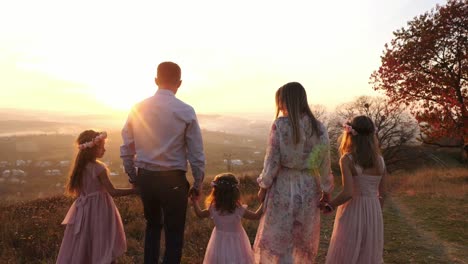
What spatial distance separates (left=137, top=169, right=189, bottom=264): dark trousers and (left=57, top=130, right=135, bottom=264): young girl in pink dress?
0.51m

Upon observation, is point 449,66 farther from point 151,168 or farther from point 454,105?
point 151,168

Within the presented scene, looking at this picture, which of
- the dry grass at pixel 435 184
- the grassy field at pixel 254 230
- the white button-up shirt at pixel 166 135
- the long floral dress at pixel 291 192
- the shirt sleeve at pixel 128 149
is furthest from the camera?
the dry grass at pixel 435 184

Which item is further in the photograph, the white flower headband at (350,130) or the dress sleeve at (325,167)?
the white flower headband at (350,130)

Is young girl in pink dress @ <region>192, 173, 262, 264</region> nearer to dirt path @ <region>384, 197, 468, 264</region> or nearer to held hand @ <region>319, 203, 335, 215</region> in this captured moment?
held hand @ <region>319, 203, 335, 215</region>

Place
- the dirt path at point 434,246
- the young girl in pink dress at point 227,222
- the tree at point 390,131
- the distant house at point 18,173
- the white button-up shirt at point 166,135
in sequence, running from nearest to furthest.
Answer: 1. the white button-up shirt at point 166,135
2. the young girl in pink dress at point 227,222
3. the dirt path at point 434,246
4. the tree at point 390,131
5. the distant house at point 18,173

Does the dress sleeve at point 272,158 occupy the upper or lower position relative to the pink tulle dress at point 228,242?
upper

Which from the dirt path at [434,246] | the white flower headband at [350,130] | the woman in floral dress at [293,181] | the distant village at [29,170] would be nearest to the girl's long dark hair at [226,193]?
the woman in floral dress at [293,181]

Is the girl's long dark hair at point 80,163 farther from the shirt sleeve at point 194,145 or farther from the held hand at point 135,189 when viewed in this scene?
the shirt sleeve at point 194,145

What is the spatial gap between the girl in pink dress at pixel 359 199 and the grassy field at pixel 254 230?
2.00m

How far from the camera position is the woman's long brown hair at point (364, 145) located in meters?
4.28

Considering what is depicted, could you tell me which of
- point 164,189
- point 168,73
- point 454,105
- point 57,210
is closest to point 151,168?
point 164,189

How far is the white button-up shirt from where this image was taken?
12.9ft

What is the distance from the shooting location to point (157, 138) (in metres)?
3.96

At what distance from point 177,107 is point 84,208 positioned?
1.98 m
